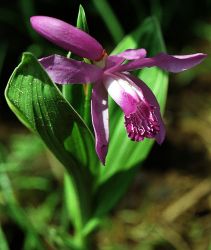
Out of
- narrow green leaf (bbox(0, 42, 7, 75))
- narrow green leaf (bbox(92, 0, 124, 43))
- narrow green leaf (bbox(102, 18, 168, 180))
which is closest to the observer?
narrow green leaf (bbox(102, 18, 168, 180))

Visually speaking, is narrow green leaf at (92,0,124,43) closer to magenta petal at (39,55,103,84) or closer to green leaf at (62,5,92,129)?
green leaf at (62,5,92,129)

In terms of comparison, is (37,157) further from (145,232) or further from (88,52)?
(88,52)

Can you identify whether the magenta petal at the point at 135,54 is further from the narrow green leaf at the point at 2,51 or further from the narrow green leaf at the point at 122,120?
the narrow green leaf at the point at 2,51

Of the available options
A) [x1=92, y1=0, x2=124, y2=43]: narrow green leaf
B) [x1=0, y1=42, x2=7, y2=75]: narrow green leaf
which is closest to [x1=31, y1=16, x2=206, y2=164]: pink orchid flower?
[x1=92, y1=0, x2=124, y2=43]: narrow green leaf

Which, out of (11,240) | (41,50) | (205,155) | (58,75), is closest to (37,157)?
(11,240)

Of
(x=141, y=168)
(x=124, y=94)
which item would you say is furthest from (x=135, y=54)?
(x=141, y=168)

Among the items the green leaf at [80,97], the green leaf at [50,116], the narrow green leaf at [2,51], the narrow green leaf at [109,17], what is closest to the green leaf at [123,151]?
the green leaf at [50,116]

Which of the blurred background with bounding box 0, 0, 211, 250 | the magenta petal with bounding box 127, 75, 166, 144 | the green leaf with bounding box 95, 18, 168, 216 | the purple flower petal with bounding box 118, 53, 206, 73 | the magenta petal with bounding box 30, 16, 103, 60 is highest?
the magenta petal with bounding box 30, 16, 103, 60
